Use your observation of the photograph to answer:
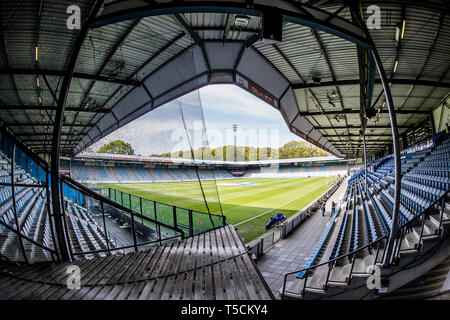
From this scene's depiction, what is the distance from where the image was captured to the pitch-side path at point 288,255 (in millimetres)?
6748

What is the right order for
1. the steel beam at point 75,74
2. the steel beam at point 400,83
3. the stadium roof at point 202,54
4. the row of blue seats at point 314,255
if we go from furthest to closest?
the steel beam at point 400,83 → the steel beam at point 75,74 → the row of blue seats at point 314,255 → the stadium roof at point 202,54

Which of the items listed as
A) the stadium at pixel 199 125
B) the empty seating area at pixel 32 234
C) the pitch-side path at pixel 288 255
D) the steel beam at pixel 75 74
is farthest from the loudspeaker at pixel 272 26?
the steel beam at pixel 75 74

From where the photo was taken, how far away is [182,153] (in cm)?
542

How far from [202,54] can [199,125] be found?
10.5 feet

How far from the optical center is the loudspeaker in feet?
10.9

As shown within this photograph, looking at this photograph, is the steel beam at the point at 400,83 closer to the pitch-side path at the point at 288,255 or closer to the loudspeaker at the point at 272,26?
the loudspeaker at the point at 272,26

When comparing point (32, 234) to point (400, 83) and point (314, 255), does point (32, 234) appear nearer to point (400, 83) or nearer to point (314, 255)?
point (314, 255)

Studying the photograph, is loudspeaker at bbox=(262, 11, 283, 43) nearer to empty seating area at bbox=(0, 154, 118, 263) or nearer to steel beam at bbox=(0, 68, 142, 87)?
empty seating area at bbox=(0, 154, 118, 263)

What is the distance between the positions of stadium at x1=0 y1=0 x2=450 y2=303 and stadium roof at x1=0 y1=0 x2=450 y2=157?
5 centimetres

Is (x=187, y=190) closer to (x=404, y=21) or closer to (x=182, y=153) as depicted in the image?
(x=182, y=153)

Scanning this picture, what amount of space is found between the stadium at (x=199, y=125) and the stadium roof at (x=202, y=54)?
5cm

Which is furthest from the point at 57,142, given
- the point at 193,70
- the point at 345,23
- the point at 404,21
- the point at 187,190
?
the point at 404,21

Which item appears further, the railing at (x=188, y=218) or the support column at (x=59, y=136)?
the railing at (x=188, y=218)

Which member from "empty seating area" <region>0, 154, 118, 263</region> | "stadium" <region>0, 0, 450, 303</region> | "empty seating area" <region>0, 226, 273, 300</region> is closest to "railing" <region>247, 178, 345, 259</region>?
"stadium" <region>0, 0, 450, 303</region>
